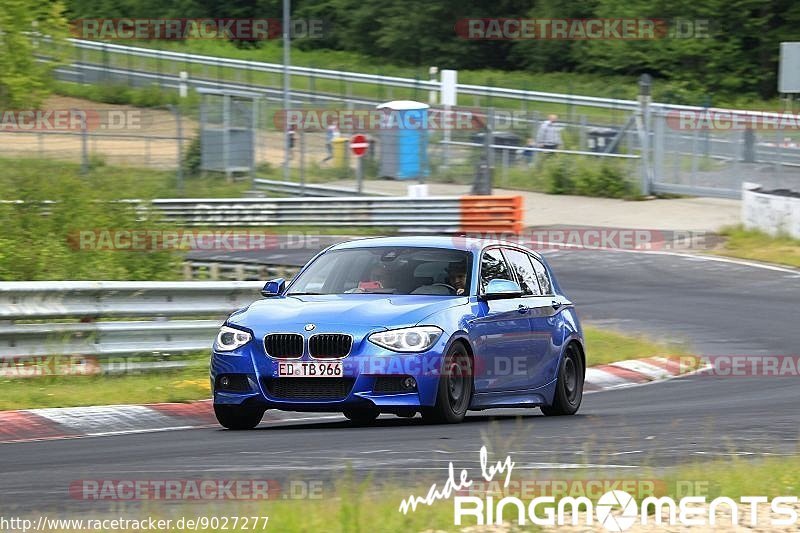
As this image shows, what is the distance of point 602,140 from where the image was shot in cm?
3803

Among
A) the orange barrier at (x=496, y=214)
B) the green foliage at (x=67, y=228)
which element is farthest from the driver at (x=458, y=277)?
the orange barrier at (x=496, y=214)

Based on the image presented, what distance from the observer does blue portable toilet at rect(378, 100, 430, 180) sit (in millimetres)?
35875

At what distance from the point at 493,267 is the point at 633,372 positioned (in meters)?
4.98

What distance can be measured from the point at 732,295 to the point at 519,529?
17.4 metres

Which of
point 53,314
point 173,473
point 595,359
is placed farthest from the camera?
point 595,359

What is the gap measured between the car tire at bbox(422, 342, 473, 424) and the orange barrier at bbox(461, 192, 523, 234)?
63.5 ft

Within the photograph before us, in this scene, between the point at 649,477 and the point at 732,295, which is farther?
the point at 732,295

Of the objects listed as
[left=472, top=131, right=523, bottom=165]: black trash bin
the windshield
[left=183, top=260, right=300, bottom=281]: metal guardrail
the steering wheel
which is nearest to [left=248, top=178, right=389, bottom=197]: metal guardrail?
[left=472, top=131, right=523, bottom=165]: black trash bin

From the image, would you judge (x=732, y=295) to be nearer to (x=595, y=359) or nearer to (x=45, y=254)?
(x=595, y=359)

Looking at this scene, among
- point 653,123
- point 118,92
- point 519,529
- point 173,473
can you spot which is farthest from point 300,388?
point 118,92

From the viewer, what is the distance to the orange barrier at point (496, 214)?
98.9 ft

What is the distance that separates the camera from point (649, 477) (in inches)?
292

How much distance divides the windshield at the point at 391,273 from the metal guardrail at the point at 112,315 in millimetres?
2649
